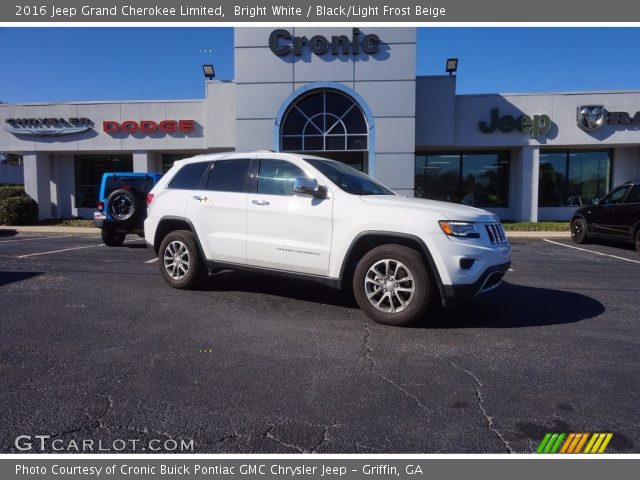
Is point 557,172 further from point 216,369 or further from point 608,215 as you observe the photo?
point 216,369

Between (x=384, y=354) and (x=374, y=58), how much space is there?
15.3 meters

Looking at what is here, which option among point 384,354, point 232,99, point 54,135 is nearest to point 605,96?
point 232,99

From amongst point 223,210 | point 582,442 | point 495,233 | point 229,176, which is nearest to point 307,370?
point 582,442

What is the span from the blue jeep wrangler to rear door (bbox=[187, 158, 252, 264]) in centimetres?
494

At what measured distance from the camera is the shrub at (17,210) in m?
18.8

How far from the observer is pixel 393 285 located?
4672 mm

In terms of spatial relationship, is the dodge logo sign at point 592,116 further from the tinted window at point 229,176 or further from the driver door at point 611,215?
the tinted window at point 229,176

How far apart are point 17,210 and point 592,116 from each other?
24.6 m

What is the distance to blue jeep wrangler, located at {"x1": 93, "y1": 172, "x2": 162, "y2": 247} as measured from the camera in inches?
409

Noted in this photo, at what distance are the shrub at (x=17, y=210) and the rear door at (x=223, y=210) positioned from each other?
55.6 ft

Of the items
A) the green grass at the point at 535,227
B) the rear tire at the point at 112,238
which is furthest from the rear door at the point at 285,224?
the green grass at the point at 535,227

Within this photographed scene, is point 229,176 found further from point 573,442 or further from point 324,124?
point 324,124

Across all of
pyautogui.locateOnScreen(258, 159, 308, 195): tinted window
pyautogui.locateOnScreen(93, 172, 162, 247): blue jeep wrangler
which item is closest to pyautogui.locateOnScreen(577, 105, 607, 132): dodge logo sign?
pyautogui.locateOnScreen(93, 172, 162, 247): blue jeep wrangler

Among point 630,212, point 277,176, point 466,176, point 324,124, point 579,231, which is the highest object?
point 324,124
